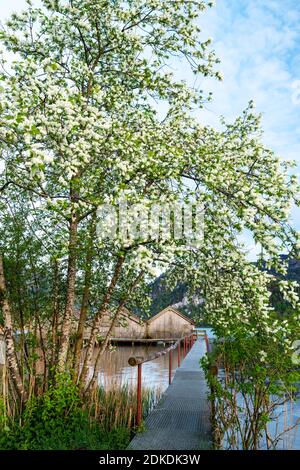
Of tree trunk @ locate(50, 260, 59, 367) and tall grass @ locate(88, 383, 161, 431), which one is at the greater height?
tree trunk @ locate(50, 260, 59, 367)

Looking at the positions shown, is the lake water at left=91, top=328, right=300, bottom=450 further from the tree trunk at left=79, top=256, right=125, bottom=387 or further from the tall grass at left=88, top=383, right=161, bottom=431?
the tree trunk at left=79, top=256, right=125, bottom=387

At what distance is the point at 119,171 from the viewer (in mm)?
7668

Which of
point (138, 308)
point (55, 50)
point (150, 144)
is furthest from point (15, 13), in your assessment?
point (138, 308)

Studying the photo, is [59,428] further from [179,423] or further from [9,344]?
[179,423]

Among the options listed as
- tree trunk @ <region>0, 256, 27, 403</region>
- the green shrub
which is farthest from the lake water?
tree trunk @ <region>0, 256, 27, 403</region>

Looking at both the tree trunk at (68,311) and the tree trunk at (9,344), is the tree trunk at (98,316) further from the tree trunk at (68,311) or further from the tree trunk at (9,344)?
the tree trunk at (9,344)

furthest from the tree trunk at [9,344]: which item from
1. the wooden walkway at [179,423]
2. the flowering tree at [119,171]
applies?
the wooden walkway at [179,423]

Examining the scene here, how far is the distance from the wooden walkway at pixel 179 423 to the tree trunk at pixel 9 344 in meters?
2.36

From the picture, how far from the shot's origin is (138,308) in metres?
11.8

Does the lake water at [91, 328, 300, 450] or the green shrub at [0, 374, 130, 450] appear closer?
the green shrub at [0, 374, 130, 450]

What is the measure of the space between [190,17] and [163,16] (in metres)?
0.54

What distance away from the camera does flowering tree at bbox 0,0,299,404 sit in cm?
698

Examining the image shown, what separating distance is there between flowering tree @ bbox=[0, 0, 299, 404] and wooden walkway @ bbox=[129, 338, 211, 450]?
5.73 ft
